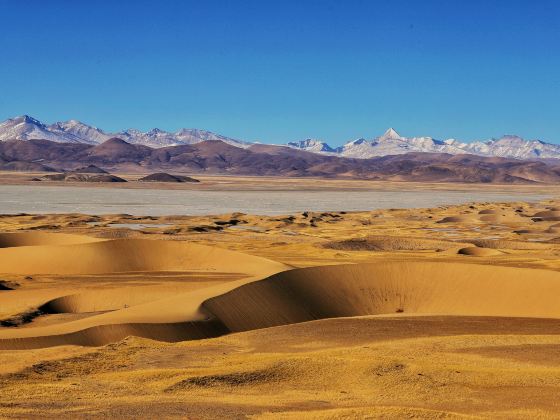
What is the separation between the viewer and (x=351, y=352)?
12.3 metres

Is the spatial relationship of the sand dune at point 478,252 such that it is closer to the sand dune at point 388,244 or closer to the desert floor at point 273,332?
the desert floor at point 273,332

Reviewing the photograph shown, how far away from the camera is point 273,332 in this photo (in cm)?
1500

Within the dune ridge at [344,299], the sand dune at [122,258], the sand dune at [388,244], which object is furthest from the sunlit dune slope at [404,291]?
the sand dune at [388,244]

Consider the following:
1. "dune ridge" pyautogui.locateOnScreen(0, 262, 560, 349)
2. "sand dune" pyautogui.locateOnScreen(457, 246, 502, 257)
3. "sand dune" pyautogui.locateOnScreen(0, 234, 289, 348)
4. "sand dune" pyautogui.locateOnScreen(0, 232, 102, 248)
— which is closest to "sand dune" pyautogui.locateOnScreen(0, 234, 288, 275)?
"sand dune" pyautogui.locateOnScreen(0, 234, 289, 348)

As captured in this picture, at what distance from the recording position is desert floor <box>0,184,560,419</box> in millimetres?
9359

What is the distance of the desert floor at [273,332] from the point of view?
9.36 meters

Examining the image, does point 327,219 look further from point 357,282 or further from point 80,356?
point 80,356

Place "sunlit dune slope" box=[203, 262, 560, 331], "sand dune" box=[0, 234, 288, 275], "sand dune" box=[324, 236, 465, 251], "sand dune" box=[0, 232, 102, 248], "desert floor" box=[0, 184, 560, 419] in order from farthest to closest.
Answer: "sand dune" box=[324, 236, 465, 251], "sand dune" box=[0, 232, 102, 248], "sand dune" box=[0, 234, 288, 275], "sunlit dune slope" box=[203, 262, 560, 331], "desert floor" box=[0, 184, 560, 419]

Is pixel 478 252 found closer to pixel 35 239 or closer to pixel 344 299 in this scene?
pixel 344 299

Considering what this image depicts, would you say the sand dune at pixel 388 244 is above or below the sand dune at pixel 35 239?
below

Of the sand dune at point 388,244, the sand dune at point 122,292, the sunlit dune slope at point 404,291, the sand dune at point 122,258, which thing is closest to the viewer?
the sand dune at point 122,292

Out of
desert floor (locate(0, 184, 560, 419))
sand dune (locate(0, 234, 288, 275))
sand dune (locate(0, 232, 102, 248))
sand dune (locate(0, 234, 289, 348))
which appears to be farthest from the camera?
sand dune (locate(0, 232, 102, 248))

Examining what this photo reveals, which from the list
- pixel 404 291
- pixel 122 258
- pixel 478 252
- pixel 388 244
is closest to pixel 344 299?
pixel 404 291

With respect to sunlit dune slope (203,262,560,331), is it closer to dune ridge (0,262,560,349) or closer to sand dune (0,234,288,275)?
dune ridge (0,262,560,349)
